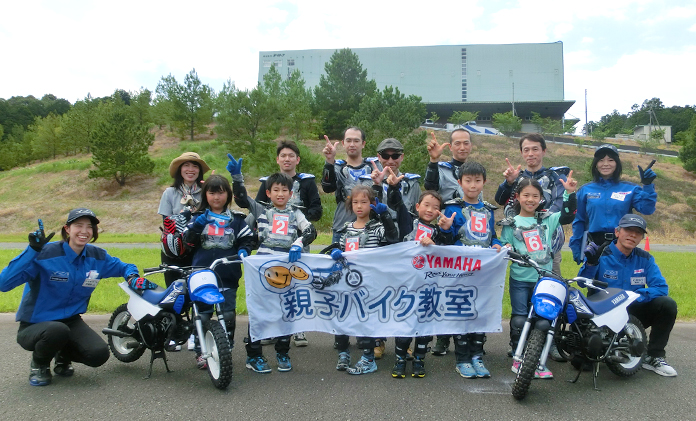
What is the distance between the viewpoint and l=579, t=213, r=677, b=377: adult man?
4750 mm

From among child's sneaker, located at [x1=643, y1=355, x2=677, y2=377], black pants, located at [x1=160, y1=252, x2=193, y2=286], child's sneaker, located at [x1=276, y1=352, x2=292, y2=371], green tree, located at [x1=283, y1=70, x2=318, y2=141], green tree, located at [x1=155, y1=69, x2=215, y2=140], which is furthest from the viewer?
green tree, located at [x1=155, y1=69, x2=215, y2=140]

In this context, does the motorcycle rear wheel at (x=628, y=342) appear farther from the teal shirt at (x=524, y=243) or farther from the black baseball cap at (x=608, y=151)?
the black baseball cap at (x=608, y=151)

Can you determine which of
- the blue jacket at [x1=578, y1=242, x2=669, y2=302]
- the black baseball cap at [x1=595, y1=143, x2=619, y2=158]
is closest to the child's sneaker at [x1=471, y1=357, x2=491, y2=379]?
the blue jacket at [x1=578, y1=242, x2=669, y2=302]

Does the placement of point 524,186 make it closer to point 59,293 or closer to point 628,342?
point 628,342

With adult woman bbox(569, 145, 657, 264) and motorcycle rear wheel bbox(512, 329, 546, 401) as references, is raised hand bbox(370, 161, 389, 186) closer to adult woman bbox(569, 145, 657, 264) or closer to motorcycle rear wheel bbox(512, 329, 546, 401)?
motorcycle rear wheel bbox(512, 329, 546, 401)

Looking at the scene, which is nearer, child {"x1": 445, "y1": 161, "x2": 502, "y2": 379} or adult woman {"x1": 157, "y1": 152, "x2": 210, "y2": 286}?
child {"x1": 445, "y1": 161, "x2": 502, "y2": 379}

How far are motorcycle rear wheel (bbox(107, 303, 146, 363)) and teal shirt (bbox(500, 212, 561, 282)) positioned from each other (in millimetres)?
3787

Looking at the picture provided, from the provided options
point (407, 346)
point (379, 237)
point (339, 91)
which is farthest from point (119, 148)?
point (407, 346)

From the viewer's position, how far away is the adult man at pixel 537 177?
17.7 feet

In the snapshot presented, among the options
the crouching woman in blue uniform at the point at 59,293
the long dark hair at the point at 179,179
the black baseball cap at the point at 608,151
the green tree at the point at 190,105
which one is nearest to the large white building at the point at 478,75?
the green tree at the point at 190,105

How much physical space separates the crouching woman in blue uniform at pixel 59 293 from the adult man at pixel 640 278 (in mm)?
4834

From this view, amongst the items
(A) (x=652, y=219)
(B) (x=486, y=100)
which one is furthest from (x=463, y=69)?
(A) (x=652, y=219)

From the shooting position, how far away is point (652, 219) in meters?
31.7

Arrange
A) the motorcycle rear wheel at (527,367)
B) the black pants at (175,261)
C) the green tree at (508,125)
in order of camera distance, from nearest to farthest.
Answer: the motorcycle rear wheel at (527,367) → the black pants at (175,261) → the green tree at (508,125)
